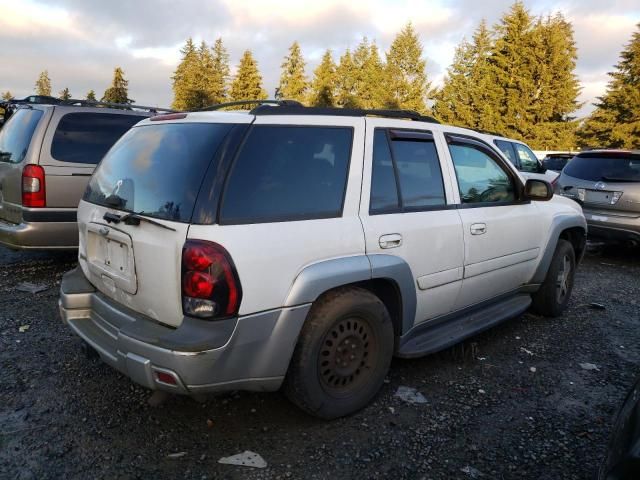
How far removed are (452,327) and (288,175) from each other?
176 centimetres

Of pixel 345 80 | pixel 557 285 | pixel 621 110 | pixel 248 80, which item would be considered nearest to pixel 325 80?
pixel 345 80

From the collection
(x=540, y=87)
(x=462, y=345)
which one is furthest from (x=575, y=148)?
(x=462, y=345)

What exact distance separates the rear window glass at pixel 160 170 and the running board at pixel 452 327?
1655mm

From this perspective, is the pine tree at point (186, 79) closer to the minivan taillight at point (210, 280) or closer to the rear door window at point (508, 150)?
the rear door window at point (508, 150)

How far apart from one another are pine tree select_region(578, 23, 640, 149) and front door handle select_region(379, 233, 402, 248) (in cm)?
4070

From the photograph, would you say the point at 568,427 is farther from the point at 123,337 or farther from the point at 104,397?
the point at 104,397

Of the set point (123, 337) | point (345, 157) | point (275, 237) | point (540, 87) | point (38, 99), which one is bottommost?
point (123, 337)

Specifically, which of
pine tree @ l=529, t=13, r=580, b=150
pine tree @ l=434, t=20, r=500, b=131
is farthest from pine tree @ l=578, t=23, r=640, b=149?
pine tree @ l=434, t=20, r=500, b=131

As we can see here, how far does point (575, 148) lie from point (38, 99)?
4285 cm

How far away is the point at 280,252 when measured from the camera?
237 cm

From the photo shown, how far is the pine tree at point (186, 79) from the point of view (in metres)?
49.2

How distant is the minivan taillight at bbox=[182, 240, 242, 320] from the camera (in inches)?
87.2

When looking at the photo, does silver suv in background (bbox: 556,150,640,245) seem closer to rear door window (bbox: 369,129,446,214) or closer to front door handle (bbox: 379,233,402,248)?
rear door window (bbox: 369,129,446,214)

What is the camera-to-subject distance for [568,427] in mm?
2881
